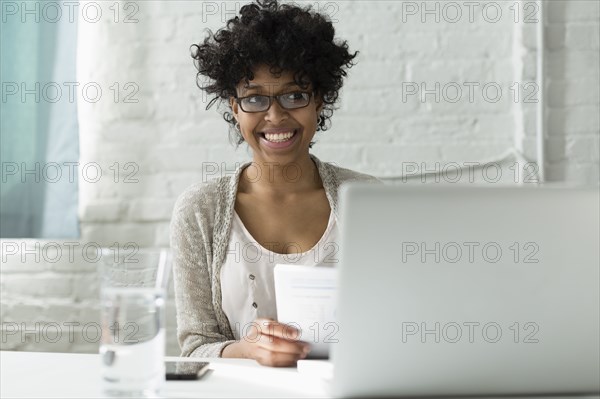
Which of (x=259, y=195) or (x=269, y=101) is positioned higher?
(x=269, y=101)

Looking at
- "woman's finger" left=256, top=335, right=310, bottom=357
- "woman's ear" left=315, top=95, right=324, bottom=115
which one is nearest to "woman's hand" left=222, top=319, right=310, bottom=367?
"woman's finger" left=256, top=335, right=310, bottom=357

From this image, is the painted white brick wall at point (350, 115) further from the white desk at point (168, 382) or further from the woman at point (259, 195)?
the white desk at point (168, 382)

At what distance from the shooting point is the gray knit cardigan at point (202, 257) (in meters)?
1.64

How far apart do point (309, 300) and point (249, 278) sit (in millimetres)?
558

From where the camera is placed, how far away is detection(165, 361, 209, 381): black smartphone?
41.8 inches

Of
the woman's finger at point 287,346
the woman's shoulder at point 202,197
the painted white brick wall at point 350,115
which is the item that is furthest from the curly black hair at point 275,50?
the woman's finger at point 287,346

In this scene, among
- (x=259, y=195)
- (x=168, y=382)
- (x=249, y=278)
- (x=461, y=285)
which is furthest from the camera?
(x=259, y=195)

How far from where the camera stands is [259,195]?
1.82 metres

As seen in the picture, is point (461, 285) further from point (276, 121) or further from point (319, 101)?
point (319, 101)

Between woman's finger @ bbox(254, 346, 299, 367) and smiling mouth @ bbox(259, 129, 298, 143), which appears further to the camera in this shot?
smiling mouth @ bbox(259, 129, 298, 143)

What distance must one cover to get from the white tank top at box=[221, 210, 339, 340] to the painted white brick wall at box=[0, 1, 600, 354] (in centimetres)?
59

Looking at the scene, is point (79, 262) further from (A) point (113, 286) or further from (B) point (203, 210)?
(A) point (113, 286)

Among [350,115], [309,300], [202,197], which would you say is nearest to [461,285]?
[309,300]

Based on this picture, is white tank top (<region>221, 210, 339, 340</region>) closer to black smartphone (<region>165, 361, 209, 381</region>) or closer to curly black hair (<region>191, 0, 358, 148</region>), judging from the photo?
curly black hair (<region>191, 0, 358, 148</region>)
